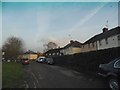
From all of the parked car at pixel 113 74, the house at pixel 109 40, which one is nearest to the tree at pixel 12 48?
the house at pixel 109 40

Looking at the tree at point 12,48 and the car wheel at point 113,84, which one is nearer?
the car wheel at point 113,84

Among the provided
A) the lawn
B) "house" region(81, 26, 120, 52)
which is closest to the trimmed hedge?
the lawn

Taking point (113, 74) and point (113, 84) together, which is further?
point (113, 84)

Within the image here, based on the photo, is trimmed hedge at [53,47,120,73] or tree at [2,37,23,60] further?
tree at [2,37,23,60]

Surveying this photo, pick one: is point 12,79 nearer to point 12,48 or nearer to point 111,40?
point 111,40

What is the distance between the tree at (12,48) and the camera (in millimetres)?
71562

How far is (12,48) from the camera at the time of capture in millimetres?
71875

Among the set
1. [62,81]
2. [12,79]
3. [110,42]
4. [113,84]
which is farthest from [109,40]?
[113,84]

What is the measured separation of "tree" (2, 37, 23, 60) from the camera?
7156 cm

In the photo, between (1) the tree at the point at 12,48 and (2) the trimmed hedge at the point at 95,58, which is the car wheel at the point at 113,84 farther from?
(1) the tree at the point at 12,48

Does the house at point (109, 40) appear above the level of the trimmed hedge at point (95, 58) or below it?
above

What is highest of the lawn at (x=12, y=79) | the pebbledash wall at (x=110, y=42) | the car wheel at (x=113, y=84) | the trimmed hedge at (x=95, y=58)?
the pebbledash wall at (x=110, y=42)

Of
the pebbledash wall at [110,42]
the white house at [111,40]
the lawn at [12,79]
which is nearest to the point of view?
the lawn at [12,79]

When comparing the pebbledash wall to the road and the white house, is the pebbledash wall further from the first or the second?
the road
